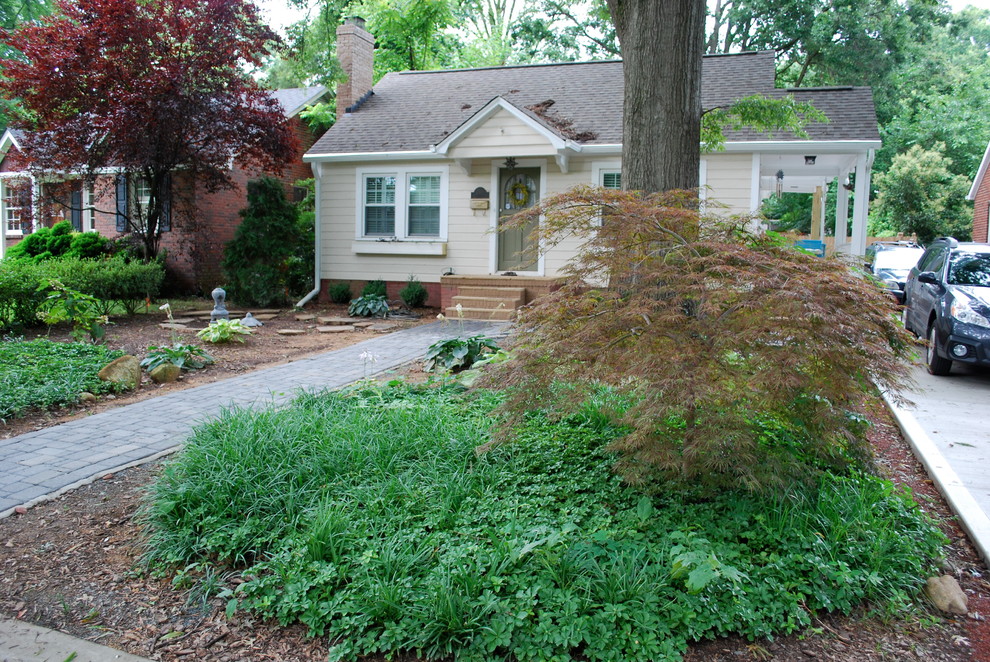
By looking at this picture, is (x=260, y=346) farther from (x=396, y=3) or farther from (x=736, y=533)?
(x=396, y=3)

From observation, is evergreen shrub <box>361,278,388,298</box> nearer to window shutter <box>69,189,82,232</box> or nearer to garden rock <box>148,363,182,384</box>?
garden rock <box>148,363,182,384</box>

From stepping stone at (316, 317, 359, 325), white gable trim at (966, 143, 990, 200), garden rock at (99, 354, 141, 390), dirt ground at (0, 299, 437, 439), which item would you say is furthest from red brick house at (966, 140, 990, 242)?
garden rock at (99, 354, 141, 390)

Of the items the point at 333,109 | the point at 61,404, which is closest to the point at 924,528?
the point at 61,404

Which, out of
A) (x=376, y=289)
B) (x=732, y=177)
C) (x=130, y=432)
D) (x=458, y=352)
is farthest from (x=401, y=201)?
(x=130, y=432)

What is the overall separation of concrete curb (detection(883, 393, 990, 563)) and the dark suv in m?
2.14

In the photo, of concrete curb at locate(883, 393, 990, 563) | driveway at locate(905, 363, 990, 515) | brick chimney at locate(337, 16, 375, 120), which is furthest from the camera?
brick chimney at locate(337, 16, 375, 120)

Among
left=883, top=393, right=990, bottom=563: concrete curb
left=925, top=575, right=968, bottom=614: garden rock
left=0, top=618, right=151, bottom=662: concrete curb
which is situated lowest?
left=0, top=618, right=151, bottom=662: concrete curb

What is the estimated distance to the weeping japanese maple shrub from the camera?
319 centimetres

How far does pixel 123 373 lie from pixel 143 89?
7.31m

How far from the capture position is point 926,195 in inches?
1095

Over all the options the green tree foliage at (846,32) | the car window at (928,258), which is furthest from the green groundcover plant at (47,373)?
the green tree foliage at (846,32)

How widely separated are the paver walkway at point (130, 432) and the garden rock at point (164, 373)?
503 mm

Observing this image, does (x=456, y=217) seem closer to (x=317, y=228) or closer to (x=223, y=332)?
(x=317, y=228)

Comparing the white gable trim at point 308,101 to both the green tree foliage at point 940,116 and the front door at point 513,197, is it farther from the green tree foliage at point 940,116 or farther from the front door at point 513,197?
the green tree foliage at point 940,116
